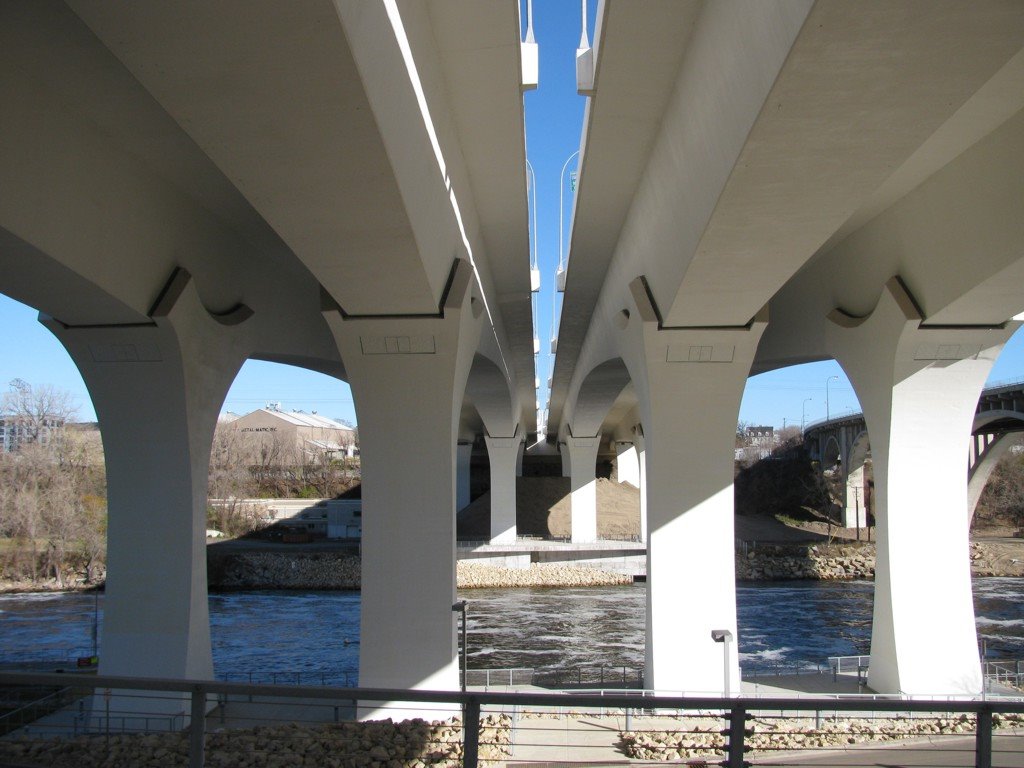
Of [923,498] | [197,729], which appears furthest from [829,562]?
[197,729]

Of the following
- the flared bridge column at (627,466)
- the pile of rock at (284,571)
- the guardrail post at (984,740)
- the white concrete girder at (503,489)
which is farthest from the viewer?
the flared bridge column at (627,466)

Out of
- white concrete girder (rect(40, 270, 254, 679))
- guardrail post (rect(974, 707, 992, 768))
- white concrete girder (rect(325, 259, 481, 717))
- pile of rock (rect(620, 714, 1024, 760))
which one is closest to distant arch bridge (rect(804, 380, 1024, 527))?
pile of rock (rect(620, 714, 1024, 760))

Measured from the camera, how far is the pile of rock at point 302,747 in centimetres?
989

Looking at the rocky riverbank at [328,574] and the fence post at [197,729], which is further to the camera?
the rocky riverbank at [328,574]

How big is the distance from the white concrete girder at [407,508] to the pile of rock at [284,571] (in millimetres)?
29117

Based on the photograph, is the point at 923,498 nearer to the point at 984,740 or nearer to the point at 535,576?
the point at 984,740

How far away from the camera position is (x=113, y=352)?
1498cm

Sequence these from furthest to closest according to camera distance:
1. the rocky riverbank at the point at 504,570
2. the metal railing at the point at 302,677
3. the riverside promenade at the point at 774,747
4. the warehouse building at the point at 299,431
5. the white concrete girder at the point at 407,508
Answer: the warehouse building at the point at 299,431
the rocky riverbank at the point at 504,570
the metal railing at the point at 302,677
the white concrete girder at the point at 407,508
the riverside promenade at the point at 774,747

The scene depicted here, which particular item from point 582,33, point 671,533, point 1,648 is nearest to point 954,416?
point 671,533

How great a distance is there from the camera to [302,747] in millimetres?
11250

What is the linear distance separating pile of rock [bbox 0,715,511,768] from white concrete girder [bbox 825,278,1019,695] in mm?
7833

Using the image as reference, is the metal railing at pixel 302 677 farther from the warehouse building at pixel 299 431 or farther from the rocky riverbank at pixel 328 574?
the warehouse building at pixel 299 431

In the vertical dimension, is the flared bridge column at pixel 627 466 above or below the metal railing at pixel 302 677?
above

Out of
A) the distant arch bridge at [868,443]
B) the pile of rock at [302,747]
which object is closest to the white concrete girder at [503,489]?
the distant arch bridge at [868,443]
